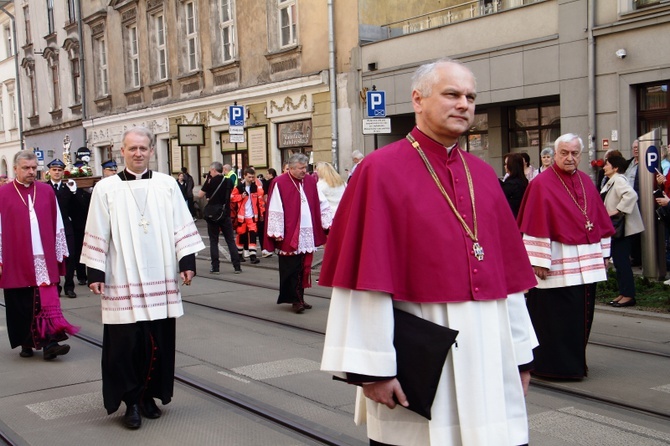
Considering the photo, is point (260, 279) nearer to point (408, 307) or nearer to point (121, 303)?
point (121, 303)

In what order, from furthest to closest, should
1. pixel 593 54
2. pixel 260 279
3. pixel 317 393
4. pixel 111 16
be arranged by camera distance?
pixel 111 16 → pixel 593 54 → pixel 260 279 → pixel 317 393

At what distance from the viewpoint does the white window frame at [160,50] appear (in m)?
29.6

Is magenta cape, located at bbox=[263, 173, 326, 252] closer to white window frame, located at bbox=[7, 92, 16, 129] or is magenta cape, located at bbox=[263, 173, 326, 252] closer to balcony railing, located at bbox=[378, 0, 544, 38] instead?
balcony railing, located at bbox=[378, 0, 544, 38]

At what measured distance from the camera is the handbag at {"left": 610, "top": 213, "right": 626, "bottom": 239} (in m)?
9.59

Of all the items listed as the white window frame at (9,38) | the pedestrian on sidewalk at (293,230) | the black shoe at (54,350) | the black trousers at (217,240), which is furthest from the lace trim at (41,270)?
the white window frame at (9,38)

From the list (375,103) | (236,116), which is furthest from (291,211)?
(236,116)

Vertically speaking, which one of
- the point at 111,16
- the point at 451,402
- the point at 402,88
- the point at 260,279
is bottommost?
the point at 260,279

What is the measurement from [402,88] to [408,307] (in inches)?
667

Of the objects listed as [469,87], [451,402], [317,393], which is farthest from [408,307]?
[317,393]

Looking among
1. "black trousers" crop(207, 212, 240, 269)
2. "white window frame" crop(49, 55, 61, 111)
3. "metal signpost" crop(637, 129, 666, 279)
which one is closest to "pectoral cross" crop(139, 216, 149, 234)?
"metal signpost" crop(637, 129, 666, 279)

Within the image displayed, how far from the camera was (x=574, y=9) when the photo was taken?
49.9 feet

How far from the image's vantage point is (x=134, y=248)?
5.56 metres

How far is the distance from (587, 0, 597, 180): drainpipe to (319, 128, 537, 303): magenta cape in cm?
1266

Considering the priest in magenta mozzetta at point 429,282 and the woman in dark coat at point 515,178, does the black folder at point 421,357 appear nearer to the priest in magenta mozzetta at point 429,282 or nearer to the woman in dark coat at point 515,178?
the priest in magenta mozzetta at point 429,282
